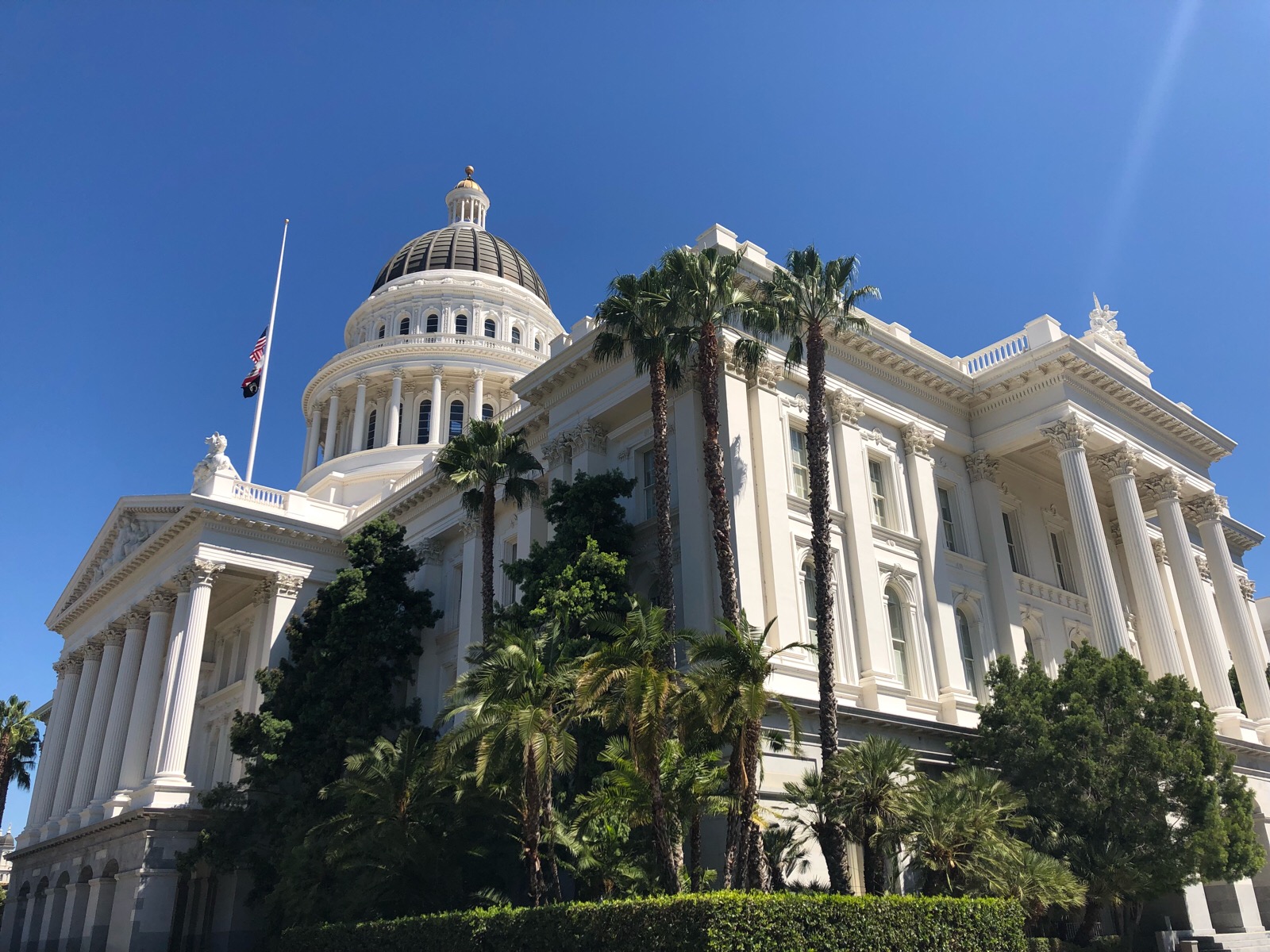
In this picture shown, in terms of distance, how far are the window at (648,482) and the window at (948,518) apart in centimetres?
971

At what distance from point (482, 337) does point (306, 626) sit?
3024 centimetres

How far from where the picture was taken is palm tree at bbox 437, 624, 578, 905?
19.6 m

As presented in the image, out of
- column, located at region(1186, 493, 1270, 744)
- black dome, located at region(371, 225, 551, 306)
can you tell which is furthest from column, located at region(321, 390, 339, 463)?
column, located at region(1186, 493, 1270, 744)

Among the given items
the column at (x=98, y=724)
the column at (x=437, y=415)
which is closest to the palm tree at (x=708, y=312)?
the column at (x=98, y=724)

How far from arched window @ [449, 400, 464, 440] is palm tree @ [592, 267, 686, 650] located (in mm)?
36475

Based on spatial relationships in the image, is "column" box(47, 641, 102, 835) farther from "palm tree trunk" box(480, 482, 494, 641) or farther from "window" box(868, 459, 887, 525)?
"window" box(868, 459, 887, 525)

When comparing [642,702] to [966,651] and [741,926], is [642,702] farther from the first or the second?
[966,651]

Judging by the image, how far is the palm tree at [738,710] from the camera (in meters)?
18.1

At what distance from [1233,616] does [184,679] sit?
3814 centimetres

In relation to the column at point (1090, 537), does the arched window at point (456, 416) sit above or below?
above

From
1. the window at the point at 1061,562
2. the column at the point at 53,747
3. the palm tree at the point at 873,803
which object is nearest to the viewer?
the palm tree at the point at 873,803

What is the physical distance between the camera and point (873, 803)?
20.3m

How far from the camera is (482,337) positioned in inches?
2522

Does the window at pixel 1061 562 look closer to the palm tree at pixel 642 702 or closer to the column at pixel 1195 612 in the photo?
the column at pixel 1195 612
